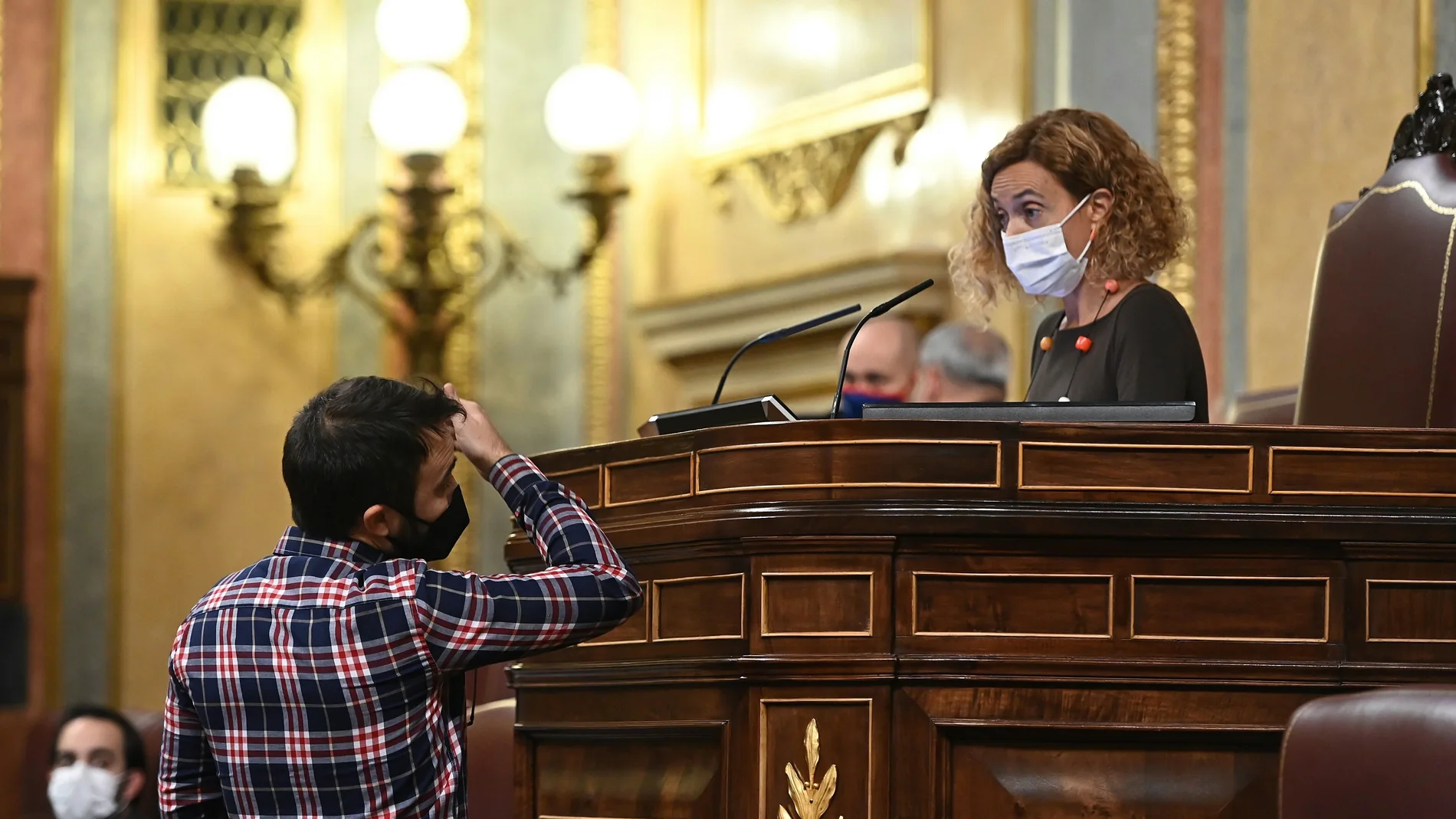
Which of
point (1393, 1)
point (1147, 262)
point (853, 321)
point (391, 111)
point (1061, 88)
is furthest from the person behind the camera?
point (391, 111)

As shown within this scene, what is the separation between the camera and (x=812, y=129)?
23.6 feet

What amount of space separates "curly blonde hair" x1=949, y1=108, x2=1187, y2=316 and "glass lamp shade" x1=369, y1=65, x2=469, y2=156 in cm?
410

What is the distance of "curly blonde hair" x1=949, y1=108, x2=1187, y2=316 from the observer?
3.52m

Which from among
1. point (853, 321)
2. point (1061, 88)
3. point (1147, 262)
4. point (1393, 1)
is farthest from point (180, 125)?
point (1147, 262)

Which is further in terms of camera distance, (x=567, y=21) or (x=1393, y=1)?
(x=567, y=21)

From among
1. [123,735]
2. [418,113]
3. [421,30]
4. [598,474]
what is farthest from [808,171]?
[598,474]

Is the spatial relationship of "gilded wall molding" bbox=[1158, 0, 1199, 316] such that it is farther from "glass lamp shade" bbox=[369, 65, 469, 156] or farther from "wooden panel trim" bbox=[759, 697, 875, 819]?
"wooden panel trim" bbox=[759, 697, 875, 819]

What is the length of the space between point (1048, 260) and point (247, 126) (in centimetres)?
472

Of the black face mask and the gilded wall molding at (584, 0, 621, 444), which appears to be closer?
the black face mask

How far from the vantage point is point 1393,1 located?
5.09 meters

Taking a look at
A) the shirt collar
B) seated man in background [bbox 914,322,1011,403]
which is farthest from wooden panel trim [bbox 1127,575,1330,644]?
seated man in background [bbox 914,322,1011,403]

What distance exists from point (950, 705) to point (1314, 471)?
21.9 inches

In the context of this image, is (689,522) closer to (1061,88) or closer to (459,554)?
(1061,88)

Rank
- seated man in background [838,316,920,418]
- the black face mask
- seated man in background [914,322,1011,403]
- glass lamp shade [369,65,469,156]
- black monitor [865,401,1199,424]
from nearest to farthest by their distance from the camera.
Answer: the black face mask, black monitor [865,401,1199,424], seated man in background [914,322,1011,403], seated man in background [838,316,920,418], glass lamp shade [369,65,469,156]
